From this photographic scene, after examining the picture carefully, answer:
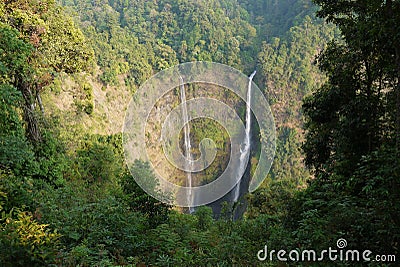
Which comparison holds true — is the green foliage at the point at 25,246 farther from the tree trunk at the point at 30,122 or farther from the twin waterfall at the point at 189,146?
the twin waterfall at the point at 189,146

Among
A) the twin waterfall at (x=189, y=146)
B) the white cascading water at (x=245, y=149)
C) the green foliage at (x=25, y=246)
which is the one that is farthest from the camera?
the white cascading water at (x=245, y=149)

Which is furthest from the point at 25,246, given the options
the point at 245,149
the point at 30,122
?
the point at 245,149

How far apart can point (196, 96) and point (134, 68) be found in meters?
5.19

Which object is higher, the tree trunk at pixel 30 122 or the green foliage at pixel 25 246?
the tree trunk at pixel 30 122

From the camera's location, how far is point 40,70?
714 centimetres

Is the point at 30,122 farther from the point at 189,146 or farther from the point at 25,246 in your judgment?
the point at 189,146

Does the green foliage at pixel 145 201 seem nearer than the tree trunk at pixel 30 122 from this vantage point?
Yes

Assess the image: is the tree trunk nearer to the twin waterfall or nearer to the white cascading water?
the twin waterfall

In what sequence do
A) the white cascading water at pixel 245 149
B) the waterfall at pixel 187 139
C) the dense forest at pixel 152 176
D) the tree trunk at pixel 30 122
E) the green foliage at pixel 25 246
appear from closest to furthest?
1. the green foliage at pixel 25 246
2. the dense forest at pixel 152 176
3. the tree trunk at pixel 30 122
4. the waterfall at pixel 187 139
5. the white cascading water at pixel 245 149

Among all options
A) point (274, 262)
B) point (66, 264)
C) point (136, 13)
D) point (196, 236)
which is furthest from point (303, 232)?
point (136, 13)

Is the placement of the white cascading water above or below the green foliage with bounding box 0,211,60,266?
above

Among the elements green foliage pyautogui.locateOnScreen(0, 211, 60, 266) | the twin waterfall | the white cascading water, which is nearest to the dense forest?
green foliage pyautogui.locateOnScreen(0, 211, 60, 266)

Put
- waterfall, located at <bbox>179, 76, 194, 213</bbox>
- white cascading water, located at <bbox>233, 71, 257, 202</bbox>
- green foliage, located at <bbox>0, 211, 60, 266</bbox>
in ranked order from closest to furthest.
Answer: green foliage, located at <bbox>0, 211, 60, 266</bbox>
waterfall, located at <bbox>179, 76, 194, 213</bbox>
white cascading water, located at <bbox>233, 71, 257, 202</bbox>

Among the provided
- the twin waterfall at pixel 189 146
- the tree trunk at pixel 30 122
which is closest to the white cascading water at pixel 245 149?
the twin waterfall at pixel 189 146
